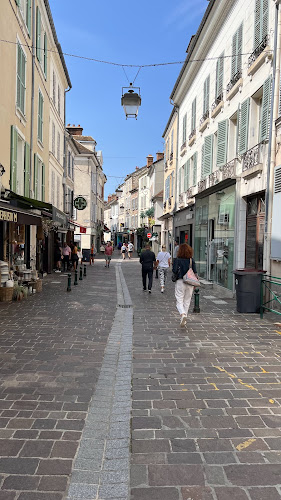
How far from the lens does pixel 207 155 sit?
15.6 metres

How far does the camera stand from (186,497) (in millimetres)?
2436

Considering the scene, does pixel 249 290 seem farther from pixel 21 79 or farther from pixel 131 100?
pixel 21 79

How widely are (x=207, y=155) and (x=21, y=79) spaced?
24.6ft

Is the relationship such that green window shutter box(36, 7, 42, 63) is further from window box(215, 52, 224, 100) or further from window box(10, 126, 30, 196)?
window box(215, 52, 224, 100)

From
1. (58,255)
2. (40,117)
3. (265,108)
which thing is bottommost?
(58,255)

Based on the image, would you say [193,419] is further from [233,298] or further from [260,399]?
[233,298]

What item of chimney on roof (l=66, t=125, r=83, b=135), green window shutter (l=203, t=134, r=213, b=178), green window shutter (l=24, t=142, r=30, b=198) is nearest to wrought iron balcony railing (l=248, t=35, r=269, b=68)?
green window shutter (l=203, t=134, r=213, b=178)

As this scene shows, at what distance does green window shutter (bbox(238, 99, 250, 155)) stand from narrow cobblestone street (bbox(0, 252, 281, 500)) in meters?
6.23

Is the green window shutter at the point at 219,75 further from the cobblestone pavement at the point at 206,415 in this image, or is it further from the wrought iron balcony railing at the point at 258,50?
the cobblestone pavement at the point at 206,415

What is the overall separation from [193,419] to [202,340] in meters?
2.84

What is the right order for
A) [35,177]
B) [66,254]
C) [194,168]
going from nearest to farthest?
1. [35,177]
2. [194,168]
3. [66,254]

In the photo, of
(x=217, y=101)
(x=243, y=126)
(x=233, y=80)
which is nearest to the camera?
(x=243, y=126)

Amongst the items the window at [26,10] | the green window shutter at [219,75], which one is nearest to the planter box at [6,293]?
the window at [26,10]

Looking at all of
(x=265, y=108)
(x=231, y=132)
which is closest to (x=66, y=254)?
(x=231, y=132)
